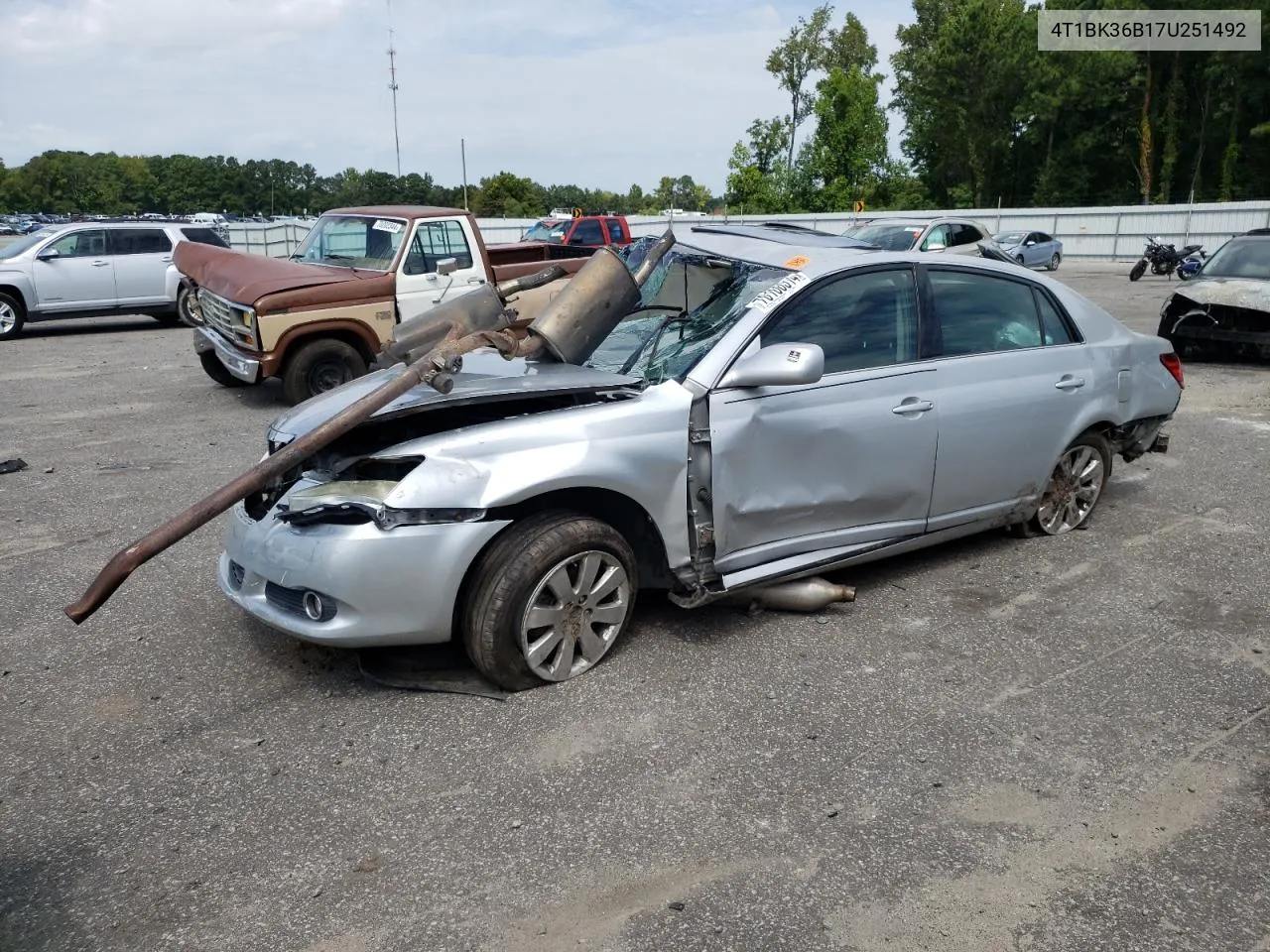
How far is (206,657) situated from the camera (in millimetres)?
4234

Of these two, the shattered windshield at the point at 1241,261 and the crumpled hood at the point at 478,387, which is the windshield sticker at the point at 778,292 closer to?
the crumpled hood at the point at 478,387

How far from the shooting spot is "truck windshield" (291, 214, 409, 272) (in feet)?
32.4

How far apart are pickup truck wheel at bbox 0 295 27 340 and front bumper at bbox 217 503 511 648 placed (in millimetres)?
14137

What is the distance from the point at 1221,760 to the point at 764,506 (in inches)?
73.7

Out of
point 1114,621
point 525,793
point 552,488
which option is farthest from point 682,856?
point 1114,621

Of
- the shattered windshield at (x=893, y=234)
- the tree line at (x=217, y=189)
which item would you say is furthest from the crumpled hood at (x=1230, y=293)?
the tree line at (x=217, y=189)

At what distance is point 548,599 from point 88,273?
14735 millimetres

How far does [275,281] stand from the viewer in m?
9.12

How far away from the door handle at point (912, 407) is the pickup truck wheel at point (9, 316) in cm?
1508

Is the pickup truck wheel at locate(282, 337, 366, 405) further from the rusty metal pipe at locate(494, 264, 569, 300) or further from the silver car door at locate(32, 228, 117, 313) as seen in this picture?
the silver car door at locate(32, 228, 117, 313)

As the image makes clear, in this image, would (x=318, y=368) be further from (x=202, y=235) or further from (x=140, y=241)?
(x=202, y=235)

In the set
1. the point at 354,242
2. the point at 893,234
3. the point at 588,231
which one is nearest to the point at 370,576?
the point at 354,242

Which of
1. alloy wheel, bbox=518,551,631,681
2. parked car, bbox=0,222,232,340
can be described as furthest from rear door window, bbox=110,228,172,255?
alloy wheel, bbox=518,551,631,681

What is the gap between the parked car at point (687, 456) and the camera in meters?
3.63
